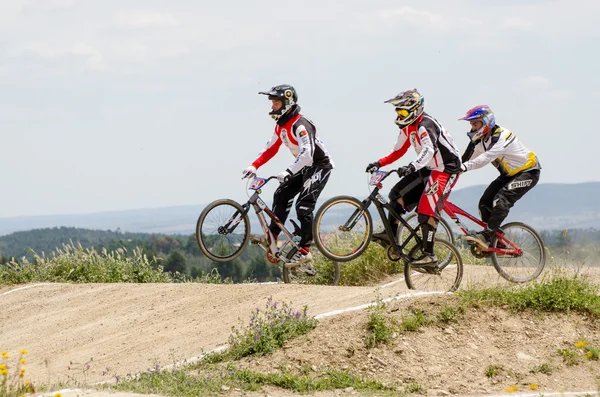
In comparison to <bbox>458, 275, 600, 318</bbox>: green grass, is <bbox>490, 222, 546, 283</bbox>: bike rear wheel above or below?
above

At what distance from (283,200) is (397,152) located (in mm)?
1900

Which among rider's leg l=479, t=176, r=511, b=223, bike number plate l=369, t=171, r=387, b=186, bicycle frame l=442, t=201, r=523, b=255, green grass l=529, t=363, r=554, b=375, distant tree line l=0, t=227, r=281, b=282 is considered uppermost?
bike number plate l=369, t=171, r=387, b=186

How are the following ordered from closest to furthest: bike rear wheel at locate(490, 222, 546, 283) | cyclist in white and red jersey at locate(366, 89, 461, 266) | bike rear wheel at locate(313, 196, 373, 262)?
cyclist in white and red jersey at locate(366, 89, 461, 266), bike rear wheel at locate(313, 196, 373, 262), bike rear wheel at locate(490, 222, 546, 283)

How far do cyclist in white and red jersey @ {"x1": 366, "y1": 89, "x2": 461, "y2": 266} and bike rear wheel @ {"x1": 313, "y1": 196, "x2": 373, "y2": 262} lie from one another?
0.29 m

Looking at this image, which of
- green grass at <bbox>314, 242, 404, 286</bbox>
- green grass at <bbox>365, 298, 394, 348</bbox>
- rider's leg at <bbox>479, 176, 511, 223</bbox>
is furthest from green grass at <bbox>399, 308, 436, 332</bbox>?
green grass at <bbox>314, 242, 404, 286</bbox>

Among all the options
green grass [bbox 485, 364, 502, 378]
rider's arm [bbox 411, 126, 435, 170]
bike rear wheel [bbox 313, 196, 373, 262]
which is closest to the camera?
green grass [bbox 485, 364, 502, 378]

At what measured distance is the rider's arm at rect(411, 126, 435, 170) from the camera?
36.2ft

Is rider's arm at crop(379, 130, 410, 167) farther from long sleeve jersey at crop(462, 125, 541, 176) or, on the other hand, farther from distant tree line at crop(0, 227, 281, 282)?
distant tree line at crop(0, 227, 281, 282)

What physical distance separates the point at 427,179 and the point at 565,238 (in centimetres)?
302

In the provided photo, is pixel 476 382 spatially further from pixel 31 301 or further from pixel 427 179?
pixel 31 301

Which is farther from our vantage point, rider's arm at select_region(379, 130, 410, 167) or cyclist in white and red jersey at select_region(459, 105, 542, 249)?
cyclist in white and red jersey at select_region(459, 105, 542, 249)

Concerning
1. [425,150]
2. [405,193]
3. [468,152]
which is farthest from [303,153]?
[468,152]

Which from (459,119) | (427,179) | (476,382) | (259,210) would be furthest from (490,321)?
(259,210)

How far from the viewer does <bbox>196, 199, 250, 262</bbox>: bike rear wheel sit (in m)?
12.4
